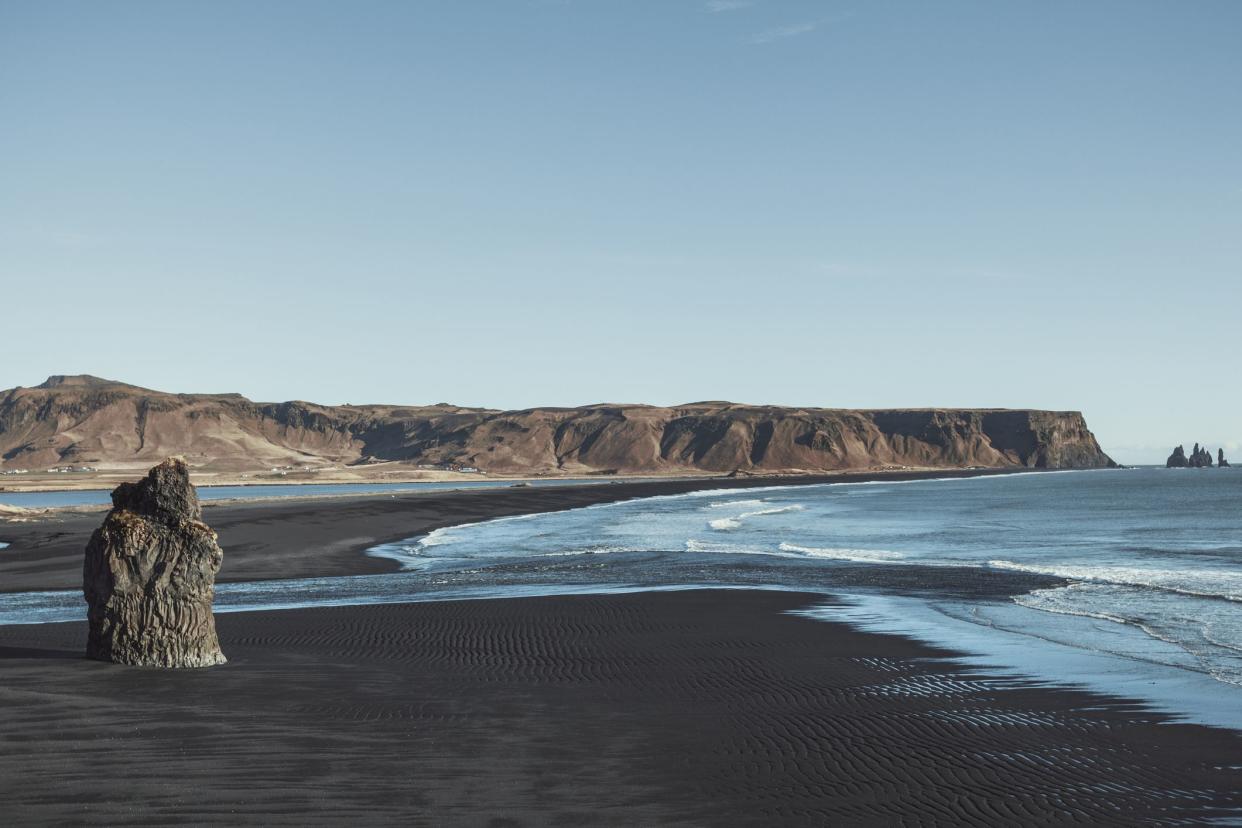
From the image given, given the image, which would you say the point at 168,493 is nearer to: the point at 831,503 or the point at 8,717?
the point at 8,717

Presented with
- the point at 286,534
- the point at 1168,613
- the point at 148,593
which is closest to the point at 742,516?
the point at 286,534

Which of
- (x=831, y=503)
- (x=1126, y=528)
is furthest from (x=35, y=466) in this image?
(x=1126, y=528)

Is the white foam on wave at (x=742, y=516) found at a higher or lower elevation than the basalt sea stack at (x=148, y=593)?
lower

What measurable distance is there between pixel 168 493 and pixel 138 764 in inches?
270

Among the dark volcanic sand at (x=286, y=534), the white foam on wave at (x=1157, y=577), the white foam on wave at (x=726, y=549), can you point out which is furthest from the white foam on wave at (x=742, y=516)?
the white foam on wave at (x=1157, y=577)

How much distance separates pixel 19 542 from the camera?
44.8 metres

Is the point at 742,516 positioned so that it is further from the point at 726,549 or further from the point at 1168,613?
the point at 1168,613

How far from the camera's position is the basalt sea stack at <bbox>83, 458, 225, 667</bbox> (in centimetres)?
1515

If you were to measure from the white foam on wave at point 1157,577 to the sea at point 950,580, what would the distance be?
0.08 meters

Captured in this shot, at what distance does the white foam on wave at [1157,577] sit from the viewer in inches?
1077

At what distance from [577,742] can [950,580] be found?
2173 cm

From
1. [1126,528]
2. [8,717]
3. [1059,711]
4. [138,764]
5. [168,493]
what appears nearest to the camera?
[138,764]

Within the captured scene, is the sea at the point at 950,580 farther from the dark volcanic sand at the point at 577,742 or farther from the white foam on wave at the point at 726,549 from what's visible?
the dark volcanic sand at the point at 577,742

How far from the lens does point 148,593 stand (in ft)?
50.0
